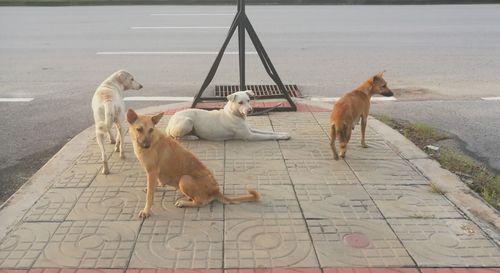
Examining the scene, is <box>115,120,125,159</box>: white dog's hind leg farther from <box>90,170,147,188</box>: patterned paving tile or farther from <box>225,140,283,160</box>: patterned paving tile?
<box>225,140,283,160</box>: patterned paving tile

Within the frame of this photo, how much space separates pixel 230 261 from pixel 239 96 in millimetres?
2743

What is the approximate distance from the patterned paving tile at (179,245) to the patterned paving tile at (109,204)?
30 centimetres

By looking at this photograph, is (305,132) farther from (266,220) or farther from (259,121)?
(266,220)

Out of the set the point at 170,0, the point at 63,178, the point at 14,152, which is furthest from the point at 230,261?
the point at 170,0

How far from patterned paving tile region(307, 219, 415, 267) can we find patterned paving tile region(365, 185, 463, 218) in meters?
0.31

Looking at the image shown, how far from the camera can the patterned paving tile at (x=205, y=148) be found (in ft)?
18.6

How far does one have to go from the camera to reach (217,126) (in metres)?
6.07

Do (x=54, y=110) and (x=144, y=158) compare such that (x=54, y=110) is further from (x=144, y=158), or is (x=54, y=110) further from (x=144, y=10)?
(x=144, y=10)

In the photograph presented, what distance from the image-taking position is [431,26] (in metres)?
16.0

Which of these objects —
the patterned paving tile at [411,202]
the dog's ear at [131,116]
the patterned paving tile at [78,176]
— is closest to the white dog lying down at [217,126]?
the patterned paving tile at [78,176]

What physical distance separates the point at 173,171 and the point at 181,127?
1750 millimetres

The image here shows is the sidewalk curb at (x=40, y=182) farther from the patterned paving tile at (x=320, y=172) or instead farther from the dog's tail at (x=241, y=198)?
the patterned paving tile at (x=320, y=172)

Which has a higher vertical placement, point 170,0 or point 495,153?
point 170,0

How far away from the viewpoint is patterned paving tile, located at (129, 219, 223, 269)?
3.55m
